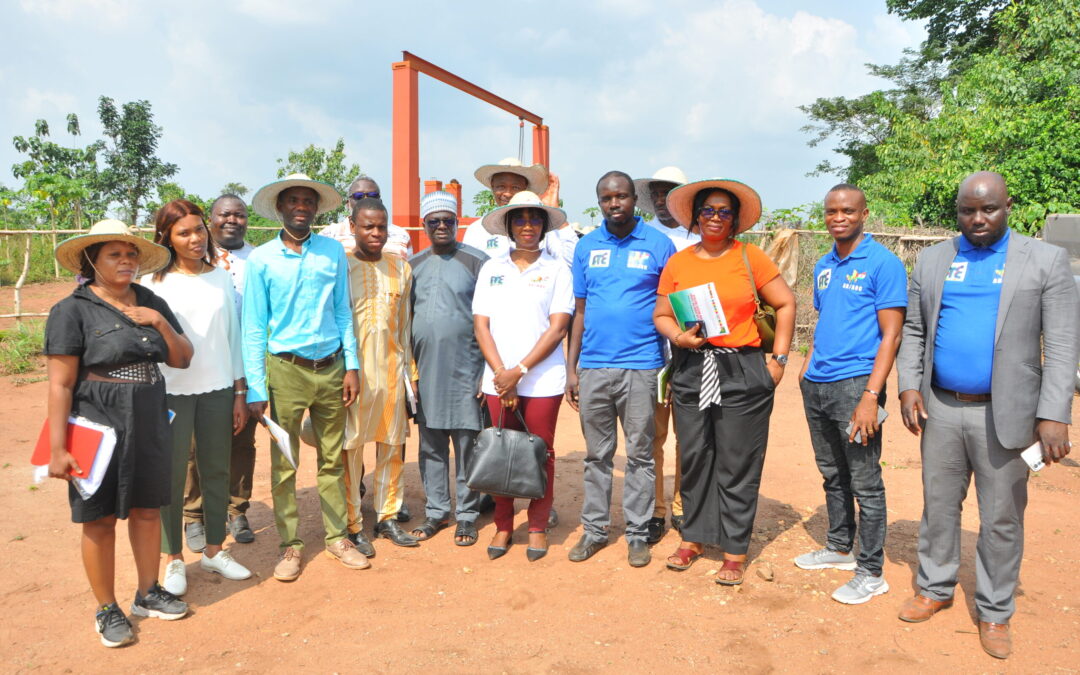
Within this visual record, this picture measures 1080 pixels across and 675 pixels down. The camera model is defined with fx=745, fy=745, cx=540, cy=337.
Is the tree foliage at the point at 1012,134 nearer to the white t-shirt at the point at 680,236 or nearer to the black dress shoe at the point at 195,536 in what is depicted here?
the white t-shirt at the point at 680,236

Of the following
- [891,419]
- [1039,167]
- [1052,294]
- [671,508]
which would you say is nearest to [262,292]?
[671,508]

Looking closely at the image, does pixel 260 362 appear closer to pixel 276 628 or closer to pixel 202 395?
pixel 202 395

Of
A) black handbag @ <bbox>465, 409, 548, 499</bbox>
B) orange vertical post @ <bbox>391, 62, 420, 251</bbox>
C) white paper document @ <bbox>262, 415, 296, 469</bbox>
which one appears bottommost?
black handbag @ <bbox>465, 409, 548, 499</bbox>

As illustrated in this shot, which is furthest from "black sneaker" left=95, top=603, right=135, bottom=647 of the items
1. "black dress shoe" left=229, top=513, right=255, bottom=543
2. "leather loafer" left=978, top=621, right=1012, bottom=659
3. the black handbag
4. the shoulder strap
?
"leather loafer" left=978, top=621, right=1012, bottom=659

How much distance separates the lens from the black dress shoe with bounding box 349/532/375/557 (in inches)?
170

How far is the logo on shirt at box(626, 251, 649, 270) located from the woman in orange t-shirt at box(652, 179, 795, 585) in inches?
5.9

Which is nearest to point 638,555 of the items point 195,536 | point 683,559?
point 683,559

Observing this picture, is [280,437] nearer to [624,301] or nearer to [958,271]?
[624,301]

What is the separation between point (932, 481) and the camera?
3.47 meters

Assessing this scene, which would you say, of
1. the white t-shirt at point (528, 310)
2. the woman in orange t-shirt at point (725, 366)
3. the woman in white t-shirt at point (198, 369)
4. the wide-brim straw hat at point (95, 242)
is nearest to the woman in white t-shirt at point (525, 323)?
the white t-shirt at point (528, 310)

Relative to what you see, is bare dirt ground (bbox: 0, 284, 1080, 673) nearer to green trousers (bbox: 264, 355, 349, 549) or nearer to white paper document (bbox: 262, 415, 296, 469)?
green trousers (bbox: 264, 355, 349, 549)

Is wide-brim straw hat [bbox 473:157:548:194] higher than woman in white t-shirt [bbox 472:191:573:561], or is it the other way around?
wide-brim straw hat [bbox 473:157:548:194]

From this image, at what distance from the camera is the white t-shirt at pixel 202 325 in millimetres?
3723

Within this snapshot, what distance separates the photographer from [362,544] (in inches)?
172
